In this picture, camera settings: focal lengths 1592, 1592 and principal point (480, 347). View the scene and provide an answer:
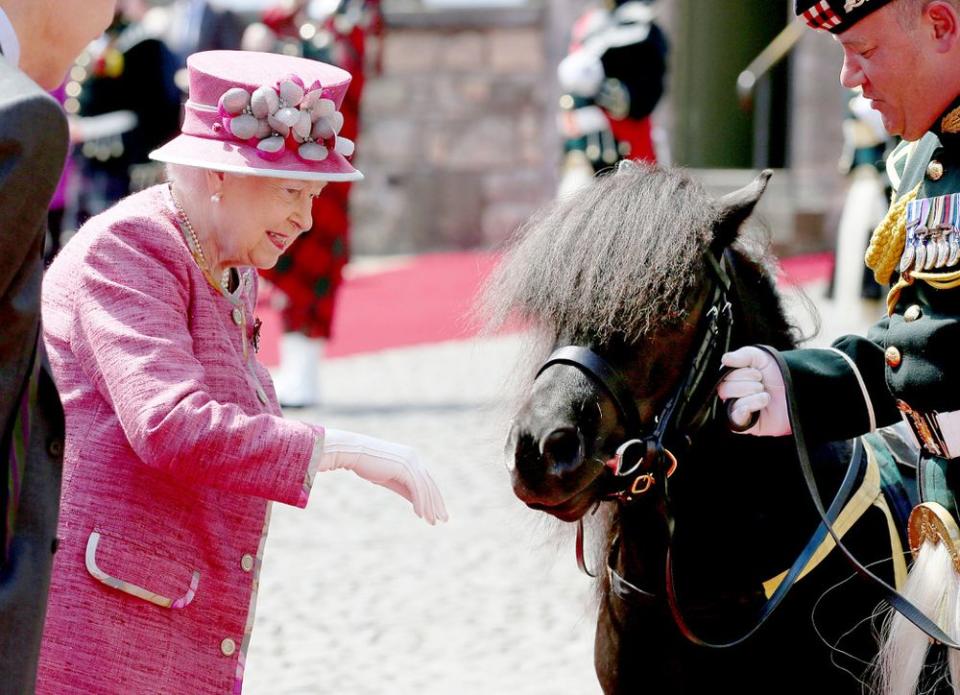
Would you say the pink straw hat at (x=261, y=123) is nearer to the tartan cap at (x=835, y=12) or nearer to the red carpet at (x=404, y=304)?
the tartan cap at (x=835, y=12)

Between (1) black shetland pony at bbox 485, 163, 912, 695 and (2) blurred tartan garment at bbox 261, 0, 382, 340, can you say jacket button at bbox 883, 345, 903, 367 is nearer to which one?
(1) black shetland pony at bbox 485, 163, 912, 695

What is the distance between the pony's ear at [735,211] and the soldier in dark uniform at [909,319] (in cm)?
22

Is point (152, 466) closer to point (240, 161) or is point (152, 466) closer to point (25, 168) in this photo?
point (240, 161)

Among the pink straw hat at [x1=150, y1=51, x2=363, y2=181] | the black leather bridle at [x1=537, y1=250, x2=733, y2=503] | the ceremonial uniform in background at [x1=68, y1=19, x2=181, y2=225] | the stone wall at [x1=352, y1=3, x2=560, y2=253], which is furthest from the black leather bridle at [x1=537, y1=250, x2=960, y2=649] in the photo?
the stone wall at [x1=352, y1=3, x2=560, y2=253]

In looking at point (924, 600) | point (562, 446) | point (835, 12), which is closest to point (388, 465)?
point (562, 446)

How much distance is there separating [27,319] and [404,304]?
1005 centimetres

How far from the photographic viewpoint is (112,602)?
251 centimetres

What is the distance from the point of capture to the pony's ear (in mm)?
2682

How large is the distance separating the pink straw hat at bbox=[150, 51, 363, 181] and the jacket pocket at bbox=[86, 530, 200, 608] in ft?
2.00

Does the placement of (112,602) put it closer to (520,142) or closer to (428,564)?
(428,564)

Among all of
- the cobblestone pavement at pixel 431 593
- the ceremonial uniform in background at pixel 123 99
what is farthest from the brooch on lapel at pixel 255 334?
the ceremonial uniform in background at pixel 123 99

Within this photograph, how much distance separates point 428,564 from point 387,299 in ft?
22.1

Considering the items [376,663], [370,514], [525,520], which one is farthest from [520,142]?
[525,520]

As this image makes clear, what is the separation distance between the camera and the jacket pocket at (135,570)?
2488mm
